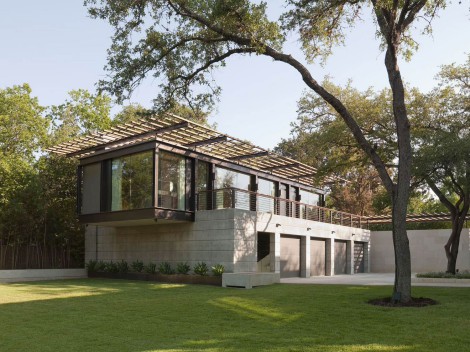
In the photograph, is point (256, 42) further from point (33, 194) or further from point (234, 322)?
point (33, 194)

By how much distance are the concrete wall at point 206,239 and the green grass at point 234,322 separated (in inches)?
190

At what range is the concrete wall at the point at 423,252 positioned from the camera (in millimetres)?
29289

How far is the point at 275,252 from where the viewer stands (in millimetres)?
21438

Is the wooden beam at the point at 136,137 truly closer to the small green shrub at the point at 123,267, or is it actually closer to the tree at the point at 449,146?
the small green shrub at the point at 123,267

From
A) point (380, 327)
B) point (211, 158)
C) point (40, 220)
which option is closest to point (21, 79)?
point (40, 220)

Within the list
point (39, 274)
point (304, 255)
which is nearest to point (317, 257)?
point (304, 255)

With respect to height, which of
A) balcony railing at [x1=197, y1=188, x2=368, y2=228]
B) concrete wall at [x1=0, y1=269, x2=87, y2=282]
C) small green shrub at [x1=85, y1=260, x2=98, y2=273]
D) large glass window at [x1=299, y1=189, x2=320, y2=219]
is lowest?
concrete wall at [x1=0, y1=269, x2=87, y2=282]

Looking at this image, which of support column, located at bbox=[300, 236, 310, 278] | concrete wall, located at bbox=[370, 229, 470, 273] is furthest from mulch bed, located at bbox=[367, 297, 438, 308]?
concrete wall, located at bbox=[370, 229, 470, 273]

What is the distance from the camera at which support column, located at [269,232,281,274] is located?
70.1 feet

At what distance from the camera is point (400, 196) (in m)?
12.1

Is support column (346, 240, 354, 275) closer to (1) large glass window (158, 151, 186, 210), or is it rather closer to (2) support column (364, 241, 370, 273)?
(2) support column (364, 241, 370, 273)

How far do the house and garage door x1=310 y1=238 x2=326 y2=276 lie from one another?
5 cm

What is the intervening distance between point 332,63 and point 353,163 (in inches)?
416

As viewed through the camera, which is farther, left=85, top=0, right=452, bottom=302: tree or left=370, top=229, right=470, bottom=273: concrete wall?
left=370, top=229, right=470, bottom=273: concrete wall
